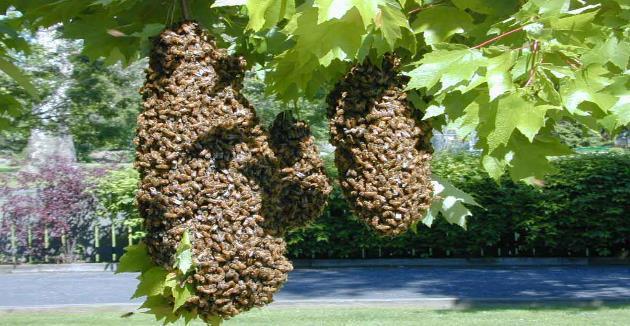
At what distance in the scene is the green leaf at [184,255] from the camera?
A: 8.75 ft

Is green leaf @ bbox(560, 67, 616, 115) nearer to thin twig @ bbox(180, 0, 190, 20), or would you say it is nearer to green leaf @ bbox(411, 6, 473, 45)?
green leaf @ bbox(411, 6, 473, 45)

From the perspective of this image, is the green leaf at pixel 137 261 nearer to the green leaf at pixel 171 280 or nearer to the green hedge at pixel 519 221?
the green leaf at pixel 171 280

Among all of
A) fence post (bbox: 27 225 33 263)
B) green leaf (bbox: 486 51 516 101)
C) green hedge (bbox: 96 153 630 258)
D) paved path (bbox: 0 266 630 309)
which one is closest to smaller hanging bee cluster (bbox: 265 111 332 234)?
green leaf (bbox: 486 51 516 101)

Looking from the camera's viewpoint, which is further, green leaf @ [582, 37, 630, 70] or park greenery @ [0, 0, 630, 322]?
green leaf @ [582, 37, 630, 70]

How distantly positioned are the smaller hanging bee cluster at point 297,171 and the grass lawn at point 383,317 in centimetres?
855

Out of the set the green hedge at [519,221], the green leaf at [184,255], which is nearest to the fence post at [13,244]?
the green hedge at [519,221]

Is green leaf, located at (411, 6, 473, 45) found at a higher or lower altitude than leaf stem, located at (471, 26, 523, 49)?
higher

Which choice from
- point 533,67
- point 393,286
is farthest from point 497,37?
point 393,286

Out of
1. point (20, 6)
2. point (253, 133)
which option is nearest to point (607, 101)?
point (253, 133)

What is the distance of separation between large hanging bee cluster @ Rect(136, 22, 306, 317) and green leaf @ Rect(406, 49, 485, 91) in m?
0.58

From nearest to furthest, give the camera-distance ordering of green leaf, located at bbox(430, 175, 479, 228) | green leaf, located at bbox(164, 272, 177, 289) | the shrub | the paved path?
green leaf, located at bbox(164, 272, 177, 289)
green leaf, located at bbox(430, 175, 479, 228)
the paved path
the shrub

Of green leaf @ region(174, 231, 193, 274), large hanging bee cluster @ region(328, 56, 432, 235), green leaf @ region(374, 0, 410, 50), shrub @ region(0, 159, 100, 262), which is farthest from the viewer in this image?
shrub @ region(0, 159, 100, 262)

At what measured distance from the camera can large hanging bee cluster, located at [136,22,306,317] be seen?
2727mm

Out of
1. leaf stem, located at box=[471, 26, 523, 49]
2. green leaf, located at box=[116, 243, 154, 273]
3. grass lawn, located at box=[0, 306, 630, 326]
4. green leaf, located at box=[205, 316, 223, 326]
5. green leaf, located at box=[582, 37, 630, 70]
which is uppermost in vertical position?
leaf stem, located at box=[471, 26, 523, 49]
